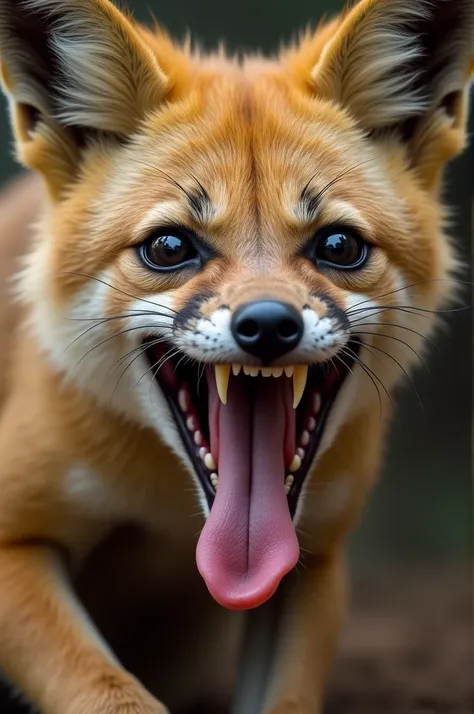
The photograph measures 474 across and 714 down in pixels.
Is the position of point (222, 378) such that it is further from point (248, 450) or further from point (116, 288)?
point (116, 288)

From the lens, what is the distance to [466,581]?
23.2 ft

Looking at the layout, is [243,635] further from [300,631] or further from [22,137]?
[22,137]

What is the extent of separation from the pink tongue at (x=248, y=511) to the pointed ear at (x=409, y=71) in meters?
0.95

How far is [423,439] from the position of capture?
295 inches

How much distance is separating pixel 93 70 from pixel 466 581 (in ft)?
15.1

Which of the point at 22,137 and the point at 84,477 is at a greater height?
the point at 22,137

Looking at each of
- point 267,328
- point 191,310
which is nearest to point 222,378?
point 191,310

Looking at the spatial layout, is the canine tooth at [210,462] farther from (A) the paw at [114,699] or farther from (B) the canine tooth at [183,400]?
(A) the paw at [114,699]

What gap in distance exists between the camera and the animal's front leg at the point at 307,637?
3.59 meters

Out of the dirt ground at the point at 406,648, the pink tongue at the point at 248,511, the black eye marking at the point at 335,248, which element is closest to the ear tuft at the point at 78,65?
the black eye marking at the point at 335,248

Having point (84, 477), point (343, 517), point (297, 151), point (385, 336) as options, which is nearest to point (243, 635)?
point (343, 517)

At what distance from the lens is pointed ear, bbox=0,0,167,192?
3.38m

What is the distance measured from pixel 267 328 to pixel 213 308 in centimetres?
21

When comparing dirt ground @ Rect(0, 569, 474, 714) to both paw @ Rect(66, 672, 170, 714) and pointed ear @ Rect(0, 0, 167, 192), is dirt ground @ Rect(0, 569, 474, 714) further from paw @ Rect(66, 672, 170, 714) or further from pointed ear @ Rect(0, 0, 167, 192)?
pointed ear @ Rect(0, 0, 167, 192)
